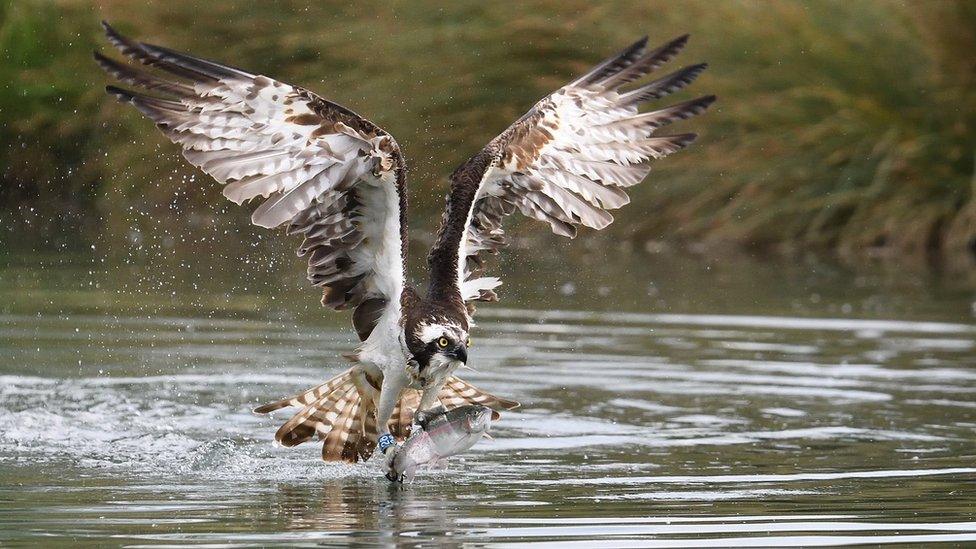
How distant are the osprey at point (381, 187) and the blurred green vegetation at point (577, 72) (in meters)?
9.35

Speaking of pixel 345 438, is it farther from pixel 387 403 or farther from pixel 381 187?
pixel 381 187

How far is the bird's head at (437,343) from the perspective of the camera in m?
7.61

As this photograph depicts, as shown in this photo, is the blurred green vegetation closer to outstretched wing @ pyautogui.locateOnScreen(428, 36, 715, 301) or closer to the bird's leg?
outstretched wing @ pyautogui.locateOnScreen(428, 36, 715, 301)

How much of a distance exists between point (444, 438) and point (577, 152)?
1.89m

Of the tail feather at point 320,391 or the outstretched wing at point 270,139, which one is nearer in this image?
the outstretched wing at point 270,139

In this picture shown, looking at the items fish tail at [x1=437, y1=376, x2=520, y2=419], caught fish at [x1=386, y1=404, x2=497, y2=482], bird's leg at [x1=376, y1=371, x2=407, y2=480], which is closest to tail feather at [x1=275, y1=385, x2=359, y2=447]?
bird's leg at [x1=376, y1=371, x2=407, y2=480]

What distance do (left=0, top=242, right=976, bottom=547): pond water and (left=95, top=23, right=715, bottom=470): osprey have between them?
34cm

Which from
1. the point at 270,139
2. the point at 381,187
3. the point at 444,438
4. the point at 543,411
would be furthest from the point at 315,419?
the point at 543,411

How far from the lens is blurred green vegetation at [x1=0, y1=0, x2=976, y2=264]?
17984mm

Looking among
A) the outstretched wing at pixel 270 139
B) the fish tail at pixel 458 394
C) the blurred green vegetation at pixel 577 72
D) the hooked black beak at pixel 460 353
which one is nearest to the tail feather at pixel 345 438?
the fish tail at pixel 458 394

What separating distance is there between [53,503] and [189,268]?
29.4 feet

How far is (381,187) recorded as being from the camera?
25.2ft

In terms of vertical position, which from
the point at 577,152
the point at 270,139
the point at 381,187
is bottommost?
the point at 381,187

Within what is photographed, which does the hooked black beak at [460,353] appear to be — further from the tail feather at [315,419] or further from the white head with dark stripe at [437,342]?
the tail feather at [315,419]
